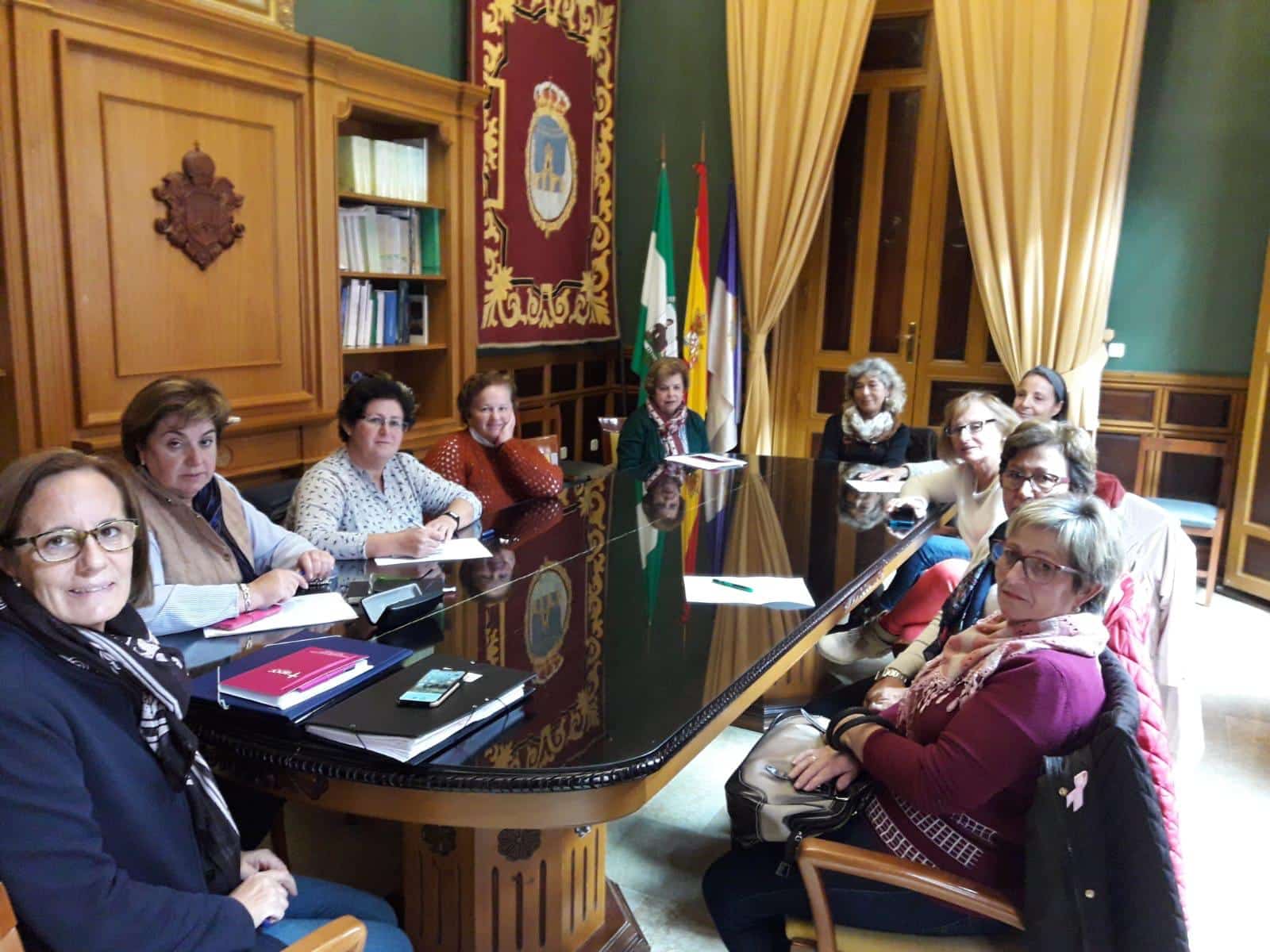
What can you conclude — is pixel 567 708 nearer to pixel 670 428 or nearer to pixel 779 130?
pixel 670 428

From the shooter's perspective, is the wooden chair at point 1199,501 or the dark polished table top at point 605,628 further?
the wooden chair at point 1199,501

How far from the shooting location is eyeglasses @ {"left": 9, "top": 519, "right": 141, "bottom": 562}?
1096 millimetres

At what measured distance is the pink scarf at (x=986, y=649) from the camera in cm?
132

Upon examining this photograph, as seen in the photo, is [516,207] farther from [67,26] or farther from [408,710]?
[408,710]

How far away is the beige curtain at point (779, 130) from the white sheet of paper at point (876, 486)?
1901 millimetres

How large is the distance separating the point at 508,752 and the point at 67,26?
2.43m

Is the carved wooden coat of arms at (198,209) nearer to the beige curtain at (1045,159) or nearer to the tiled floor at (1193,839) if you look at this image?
the tiled floor at (1193,839)

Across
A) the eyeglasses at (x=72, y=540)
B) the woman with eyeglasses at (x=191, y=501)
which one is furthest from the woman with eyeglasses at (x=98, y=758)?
the woman with eyeglasses at (x=191, y=501)

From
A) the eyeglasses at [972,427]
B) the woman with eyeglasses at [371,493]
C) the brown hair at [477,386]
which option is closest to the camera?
the woman with eyeglasses at [371,493]

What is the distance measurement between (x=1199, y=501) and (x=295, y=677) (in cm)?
443

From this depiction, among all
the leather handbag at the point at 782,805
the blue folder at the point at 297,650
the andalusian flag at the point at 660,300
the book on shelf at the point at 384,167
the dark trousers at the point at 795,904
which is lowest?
the dark trousers at the point at 795,904

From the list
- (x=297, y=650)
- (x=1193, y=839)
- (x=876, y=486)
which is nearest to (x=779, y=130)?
(x=876, y=486)

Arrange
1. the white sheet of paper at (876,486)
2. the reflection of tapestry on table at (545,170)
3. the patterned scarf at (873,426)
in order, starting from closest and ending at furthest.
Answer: the white sheet of paper at (876,486) → the patterned scarf at (873,426) → the reflection of tapestry on table at (545,170)

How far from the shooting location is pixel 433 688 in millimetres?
1340
